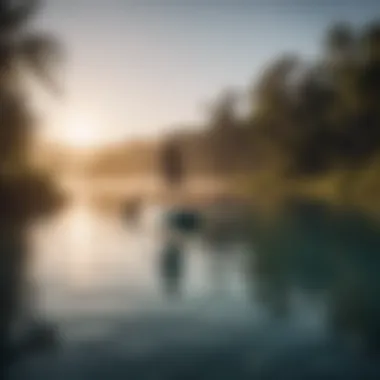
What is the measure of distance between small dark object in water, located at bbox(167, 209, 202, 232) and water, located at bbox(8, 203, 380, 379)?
1.5 inches

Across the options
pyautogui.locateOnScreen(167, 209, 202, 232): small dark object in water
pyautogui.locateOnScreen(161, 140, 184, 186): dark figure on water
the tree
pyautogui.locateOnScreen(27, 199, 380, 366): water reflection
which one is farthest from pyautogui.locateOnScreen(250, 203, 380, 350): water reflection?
the tree

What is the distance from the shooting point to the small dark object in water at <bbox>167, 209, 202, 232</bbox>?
5.94 ft

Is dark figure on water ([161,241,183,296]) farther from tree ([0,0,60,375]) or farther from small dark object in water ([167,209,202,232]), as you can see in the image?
tree ([0,0,60,375])

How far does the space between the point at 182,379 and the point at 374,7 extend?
118 centimetres

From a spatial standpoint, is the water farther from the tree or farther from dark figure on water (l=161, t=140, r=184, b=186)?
dark figure on water (l=161, t=140, r=184, b=186)

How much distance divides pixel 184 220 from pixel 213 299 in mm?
250

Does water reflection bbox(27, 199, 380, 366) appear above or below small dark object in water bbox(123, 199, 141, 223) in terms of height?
below

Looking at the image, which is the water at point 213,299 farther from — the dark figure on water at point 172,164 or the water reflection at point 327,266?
the dark figure on water at point 172,164

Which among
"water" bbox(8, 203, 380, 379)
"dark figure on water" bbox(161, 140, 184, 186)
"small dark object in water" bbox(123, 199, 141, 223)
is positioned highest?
"dark figure on water" bbox(161, 140, 184, 186)

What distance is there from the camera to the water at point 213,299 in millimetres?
1686

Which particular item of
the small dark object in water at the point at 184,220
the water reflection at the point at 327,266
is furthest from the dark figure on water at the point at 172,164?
the water reflection at the point at 327,266

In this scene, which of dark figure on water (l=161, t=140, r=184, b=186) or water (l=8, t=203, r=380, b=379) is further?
dark figure on water (l=161, t=140, r=184, b=186)

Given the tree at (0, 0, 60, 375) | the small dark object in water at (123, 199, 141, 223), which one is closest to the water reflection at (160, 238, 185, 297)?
the small dark object in water at (123, 199, 141, 223)

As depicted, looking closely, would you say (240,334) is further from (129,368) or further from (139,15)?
(139,15)
